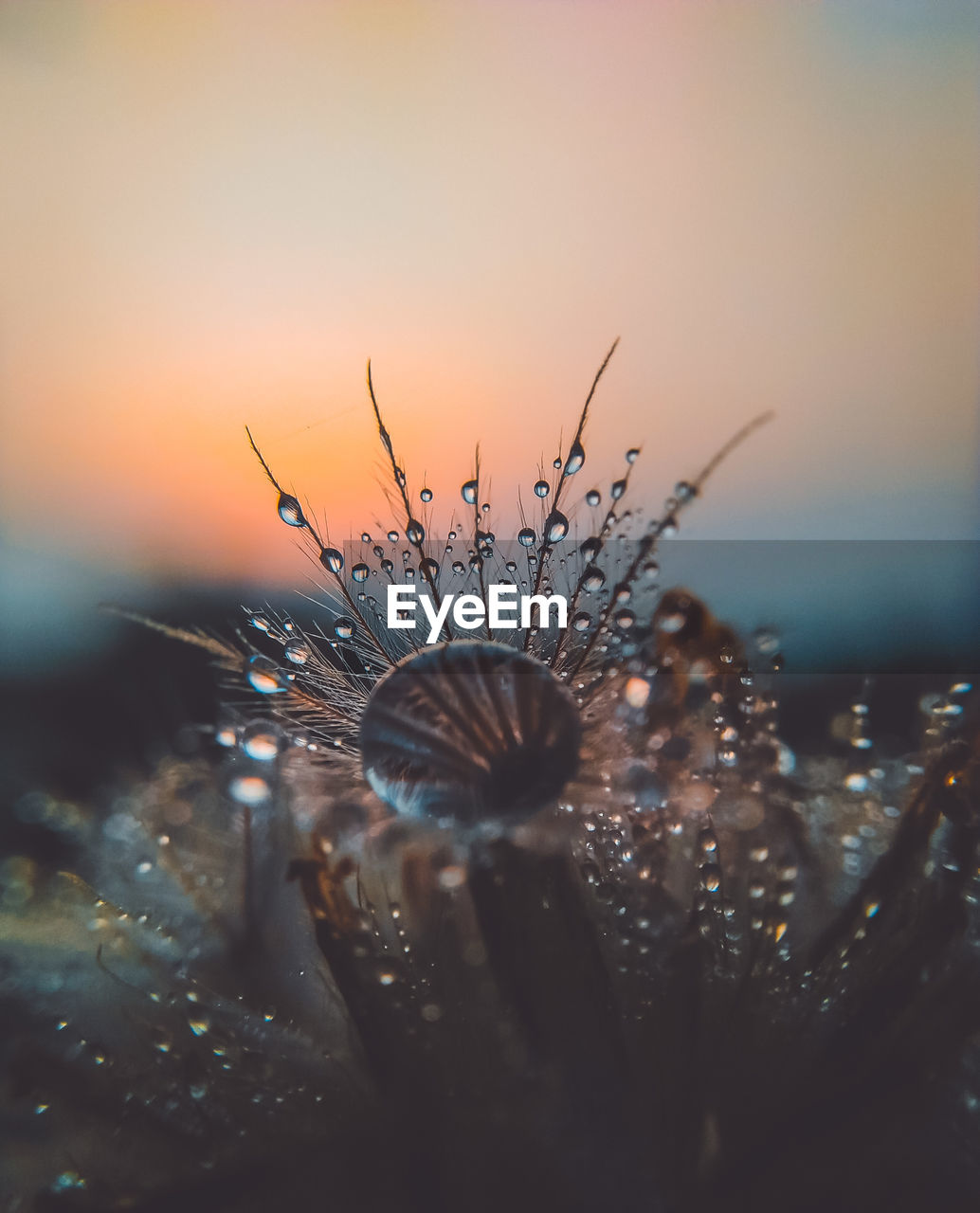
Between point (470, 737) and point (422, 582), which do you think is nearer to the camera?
point (470, 737)

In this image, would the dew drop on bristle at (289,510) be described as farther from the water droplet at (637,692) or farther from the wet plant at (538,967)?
the water droplet at (637,692)

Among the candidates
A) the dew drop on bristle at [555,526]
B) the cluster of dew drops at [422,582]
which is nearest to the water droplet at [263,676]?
the cluster of dew drops at [422,582]

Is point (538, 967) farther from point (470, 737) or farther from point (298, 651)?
point (298, 651)

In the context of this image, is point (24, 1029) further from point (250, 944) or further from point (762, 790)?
point (762, 790)

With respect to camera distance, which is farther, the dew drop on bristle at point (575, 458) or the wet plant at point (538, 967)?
the dew drop on bristle at point (575, 458)

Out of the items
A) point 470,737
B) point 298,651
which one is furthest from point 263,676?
point 470,737

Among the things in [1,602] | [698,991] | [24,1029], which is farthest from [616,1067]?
[1,602]
